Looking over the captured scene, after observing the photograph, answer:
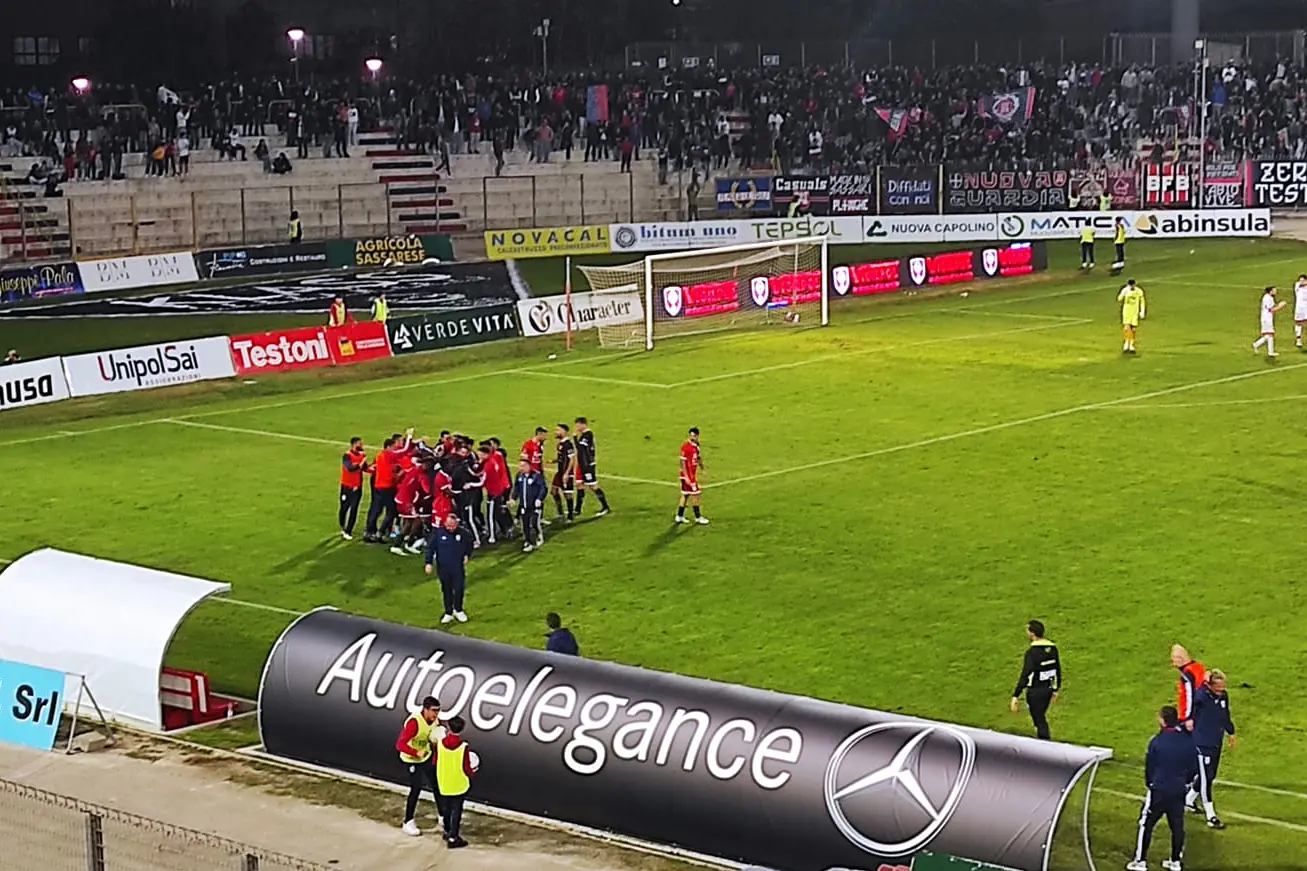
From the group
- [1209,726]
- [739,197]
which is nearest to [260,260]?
[739,197]

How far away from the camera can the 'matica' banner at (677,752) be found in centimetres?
1590

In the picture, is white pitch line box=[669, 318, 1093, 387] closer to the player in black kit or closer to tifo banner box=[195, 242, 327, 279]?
the player in black kit

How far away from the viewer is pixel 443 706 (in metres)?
18.6

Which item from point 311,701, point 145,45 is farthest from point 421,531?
point 145,45

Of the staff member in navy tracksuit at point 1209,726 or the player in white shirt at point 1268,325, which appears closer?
the staff member in navy tracksuit at point 1209,726

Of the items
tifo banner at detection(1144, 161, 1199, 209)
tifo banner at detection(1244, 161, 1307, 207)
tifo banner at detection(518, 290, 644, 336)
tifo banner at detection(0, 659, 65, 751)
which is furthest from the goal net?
tifo banner at detection(0, 659, 65, 751)

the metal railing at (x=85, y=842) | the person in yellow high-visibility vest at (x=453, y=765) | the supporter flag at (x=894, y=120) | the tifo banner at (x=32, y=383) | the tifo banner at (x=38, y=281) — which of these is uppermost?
the supporter flag at (x=894, y=120)

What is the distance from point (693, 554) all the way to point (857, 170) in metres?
50.0

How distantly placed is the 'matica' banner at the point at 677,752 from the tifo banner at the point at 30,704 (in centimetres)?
225

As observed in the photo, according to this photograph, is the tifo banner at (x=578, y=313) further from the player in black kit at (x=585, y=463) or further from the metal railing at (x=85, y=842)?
the metal railing at (x=85, y=842)

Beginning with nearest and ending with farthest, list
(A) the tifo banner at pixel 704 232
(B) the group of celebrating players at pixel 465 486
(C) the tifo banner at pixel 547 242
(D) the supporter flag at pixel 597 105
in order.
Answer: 1. (B) the group of celebrating players at pixel 465 486
2. (C) the tifo banner at pixel 547 242
3. (A) the tifo banner at pixel 704 232
4. (D) the supporter flag at pixel 597 105

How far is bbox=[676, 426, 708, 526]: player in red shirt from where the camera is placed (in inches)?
1140

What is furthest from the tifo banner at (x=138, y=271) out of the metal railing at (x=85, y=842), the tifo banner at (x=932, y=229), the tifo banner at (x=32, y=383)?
the metal railing at (x=85, y=842)

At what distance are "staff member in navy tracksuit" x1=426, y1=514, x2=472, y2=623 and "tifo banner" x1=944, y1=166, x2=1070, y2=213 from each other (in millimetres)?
50123
